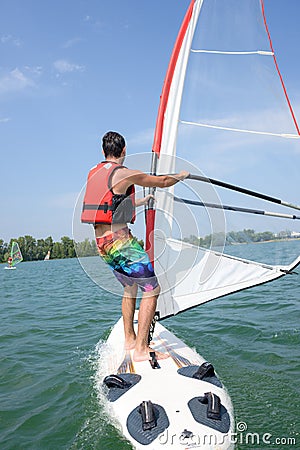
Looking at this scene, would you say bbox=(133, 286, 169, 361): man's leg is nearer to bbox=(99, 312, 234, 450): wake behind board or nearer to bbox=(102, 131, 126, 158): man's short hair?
bbox=(99, 312, 234, 450): wake behind board

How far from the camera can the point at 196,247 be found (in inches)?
155

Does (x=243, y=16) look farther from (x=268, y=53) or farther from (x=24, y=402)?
(x=24, y=402)

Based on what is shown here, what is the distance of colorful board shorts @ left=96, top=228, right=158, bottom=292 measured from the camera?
3.43 m

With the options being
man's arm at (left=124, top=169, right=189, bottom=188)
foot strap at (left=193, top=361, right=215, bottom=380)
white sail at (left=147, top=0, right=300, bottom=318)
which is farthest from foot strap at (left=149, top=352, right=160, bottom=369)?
man's arm at (left=124, top=169, right=189, bottom=188)

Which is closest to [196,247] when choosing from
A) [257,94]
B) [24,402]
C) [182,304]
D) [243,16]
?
[182,304]

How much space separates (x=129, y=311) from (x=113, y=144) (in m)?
1.55

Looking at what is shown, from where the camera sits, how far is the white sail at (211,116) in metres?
4.29

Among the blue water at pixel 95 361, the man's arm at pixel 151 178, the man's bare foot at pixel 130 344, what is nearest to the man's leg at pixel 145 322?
the man's bare foot at pixel 130 344

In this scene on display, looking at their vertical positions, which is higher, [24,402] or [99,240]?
[99,240]

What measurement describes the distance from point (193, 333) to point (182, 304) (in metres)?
1.50

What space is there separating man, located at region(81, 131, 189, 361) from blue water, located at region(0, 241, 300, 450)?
27 cm

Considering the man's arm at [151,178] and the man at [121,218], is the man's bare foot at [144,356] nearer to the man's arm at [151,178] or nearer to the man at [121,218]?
the man at [121,218]

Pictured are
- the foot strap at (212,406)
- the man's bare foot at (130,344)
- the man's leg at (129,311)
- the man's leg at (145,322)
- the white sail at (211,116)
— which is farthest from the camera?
the white sail at (211,116)

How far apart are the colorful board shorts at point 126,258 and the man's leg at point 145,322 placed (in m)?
0.08
